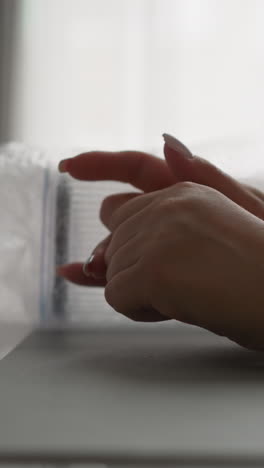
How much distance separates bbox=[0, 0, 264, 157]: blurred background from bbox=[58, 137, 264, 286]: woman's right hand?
719mm

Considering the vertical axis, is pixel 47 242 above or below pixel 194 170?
below

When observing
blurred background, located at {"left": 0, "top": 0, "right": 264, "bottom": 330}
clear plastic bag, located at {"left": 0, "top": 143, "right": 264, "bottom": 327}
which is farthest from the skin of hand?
blurred background, located at {"left": 0, "top": 0, "right": 264, "bottom": 330}

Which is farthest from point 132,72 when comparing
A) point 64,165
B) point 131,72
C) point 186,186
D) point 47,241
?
point 186,186

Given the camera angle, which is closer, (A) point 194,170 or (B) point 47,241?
(A) point 194,170

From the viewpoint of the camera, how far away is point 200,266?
354 millimetres

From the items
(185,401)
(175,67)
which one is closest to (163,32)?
(175,67)

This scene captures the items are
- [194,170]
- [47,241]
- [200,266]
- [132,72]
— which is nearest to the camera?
[200,266]

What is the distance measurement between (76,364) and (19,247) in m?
0.32

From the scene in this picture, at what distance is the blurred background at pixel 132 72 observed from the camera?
1248 mm

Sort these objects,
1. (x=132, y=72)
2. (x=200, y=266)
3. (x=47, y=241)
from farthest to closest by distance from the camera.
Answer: (x=132, y=72) → (x=47, y=241) → (x=200, y=266)

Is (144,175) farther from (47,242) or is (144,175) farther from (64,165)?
(47,242)

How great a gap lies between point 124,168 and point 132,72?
0.79 m

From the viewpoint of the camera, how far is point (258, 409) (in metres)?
0.27

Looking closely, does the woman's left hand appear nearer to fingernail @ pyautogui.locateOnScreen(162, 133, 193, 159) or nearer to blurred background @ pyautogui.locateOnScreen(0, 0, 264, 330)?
fingernail @ pyautogui.locateOnScreen(162, 133, 193, 159)
